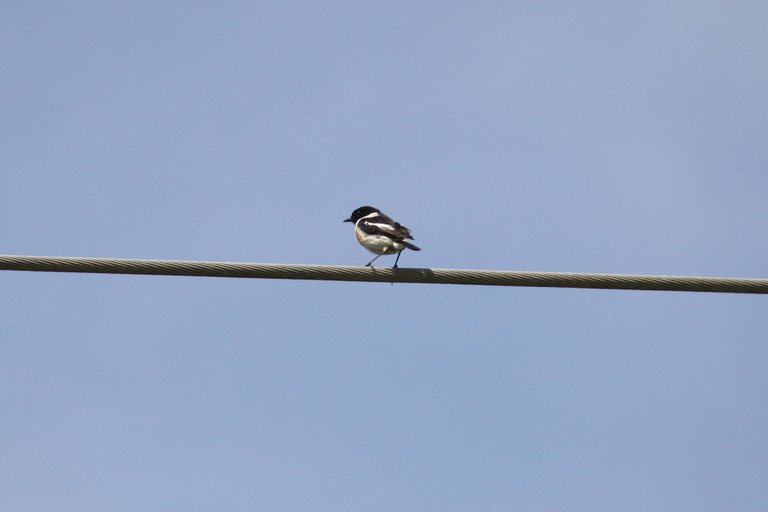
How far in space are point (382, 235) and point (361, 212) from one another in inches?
84.0

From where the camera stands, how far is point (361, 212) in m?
15.0

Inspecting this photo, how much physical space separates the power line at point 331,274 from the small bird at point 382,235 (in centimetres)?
374

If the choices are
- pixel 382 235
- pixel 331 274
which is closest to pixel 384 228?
pixel 382 235

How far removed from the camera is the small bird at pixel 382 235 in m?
12.8

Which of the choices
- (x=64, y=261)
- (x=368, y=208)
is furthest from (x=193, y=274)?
(x=368, y=208)

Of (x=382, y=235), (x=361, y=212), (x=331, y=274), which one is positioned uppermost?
(x=361, y=212)

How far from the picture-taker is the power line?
27.8 ft

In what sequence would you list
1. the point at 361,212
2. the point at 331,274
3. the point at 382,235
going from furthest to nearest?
1. the point at 361,212
2. the point at 382,235
3. the point at 331,274

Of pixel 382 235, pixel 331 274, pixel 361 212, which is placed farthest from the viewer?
pixel 361 212

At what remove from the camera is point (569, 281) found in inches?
340

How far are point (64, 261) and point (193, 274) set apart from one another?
3.41 ft

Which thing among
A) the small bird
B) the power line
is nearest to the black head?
the small bird

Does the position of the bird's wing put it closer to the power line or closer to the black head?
the black head

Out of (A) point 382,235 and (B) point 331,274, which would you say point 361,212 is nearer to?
(A) point 382,235
